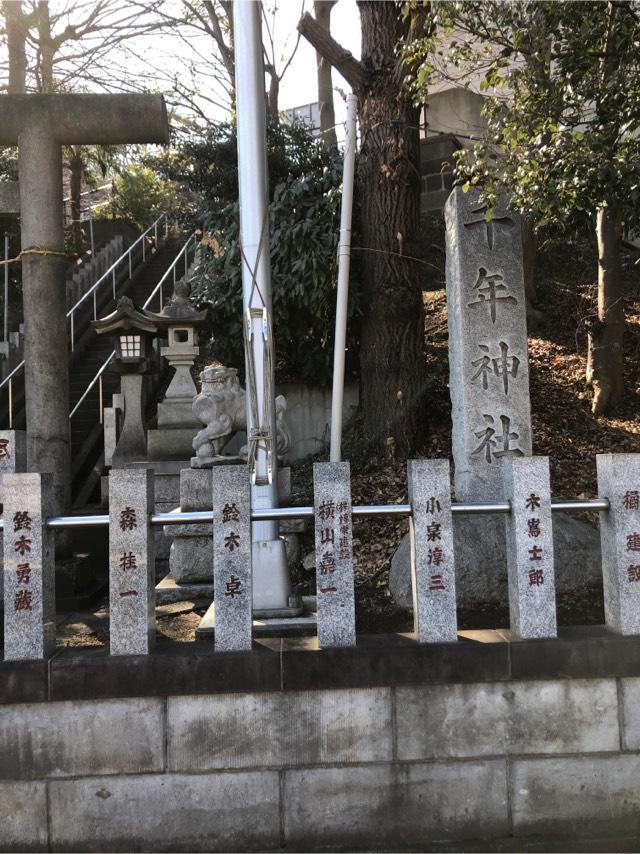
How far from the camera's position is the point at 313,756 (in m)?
3.82

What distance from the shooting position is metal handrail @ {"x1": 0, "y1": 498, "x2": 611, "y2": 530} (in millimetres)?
3861

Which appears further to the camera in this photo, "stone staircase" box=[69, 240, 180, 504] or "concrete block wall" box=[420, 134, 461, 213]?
"concrete block wall" box=[420, 134, 461, 213]

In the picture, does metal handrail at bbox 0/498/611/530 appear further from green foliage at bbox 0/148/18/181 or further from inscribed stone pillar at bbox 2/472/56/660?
green foliage at bbox 0/148/18/181

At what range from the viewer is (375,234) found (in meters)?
9.34

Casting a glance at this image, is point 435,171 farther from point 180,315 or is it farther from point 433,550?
point 433,550

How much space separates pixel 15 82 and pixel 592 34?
1300 cm

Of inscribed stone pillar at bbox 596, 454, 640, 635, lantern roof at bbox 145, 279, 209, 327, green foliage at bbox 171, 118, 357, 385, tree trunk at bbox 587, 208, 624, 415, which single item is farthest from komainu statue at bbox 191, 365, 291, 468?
tree trunk at bbox 587, 208, 624, 415

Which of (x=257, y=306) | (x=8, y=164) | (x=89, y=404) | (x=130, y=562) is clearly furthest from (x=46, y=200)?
(x=8, y=164)

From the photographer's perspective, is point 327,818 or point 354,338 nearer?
point 327,818

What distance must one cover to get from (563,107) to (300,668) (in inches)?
189

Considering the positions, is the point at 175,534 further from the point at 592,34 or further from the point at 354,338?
the point at 592,34

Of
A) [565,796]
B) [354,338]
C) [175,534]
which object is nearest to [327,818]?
[565,796]

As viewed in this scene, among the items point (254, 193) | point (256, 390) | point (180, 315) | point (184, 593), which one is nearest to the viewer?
point (256, 390)

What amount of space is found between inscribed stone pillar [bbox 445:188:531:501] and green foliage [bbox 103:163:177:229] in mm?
17486
